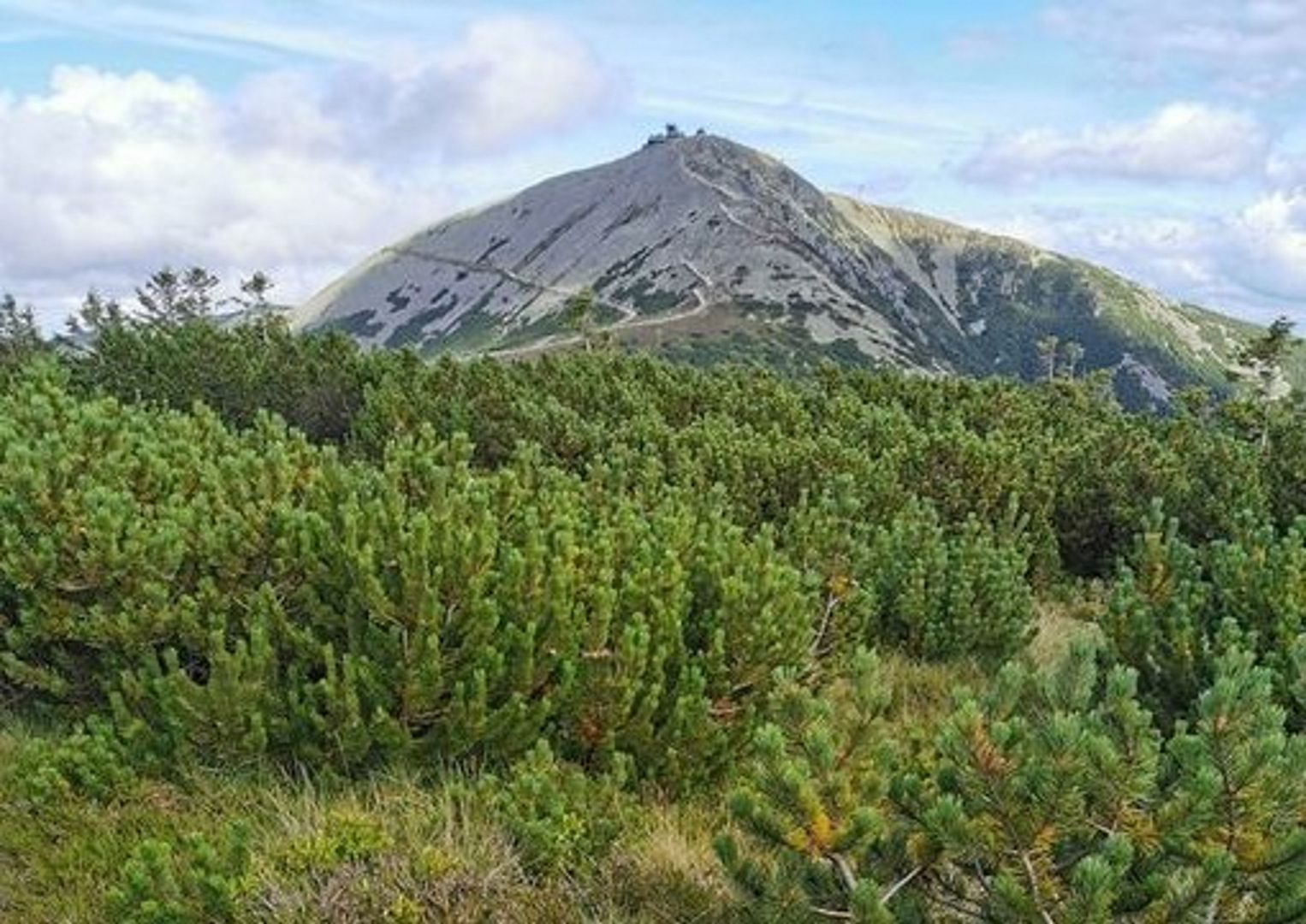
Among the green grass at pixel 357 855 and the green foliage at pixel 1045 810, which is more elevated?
the green foliage at pixel 1045 810

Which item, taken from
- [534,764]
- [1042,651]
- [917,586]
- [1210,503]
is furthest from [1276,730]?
[1210,503]

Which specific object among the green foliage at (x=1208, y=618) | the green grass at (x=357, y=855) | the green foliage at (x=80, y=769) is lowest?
the green grass at (x=357, y=855)

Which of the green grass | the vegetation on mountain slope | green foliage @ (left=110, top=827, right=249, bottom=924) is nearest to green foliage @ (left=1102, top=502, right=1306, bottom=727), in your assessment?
the vegetation on mountain slope

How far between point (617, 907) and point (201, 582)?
141 inches

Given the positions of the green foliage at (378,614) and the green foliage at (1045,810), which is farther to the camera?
the green foliage at (378,614)

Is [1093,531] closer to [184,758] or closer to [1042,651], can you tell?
[1042,651]

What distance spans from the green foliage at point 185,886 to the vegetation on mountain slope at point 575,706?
16 mm

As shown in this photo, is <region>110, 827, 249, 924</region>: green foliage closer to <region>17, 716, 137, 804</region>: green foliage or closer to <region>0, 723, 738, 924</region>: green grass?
<region>0, 723, 738, 924</region>: green grass

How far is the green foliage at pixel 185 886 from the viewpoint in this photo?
5.05m

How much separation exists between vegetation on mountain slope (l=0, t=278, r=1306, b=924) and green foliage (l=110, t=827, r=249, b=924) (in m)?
0.02

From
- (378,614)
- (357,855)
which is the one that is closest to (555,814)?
(357,855)

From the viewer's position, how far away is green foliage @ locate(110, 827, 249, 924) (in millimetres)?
5051

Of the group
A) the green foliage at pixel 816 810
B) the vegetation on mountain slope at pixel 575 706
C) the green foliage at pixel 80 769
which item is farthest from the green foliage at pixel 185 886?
the green foliage at pixel 816 810

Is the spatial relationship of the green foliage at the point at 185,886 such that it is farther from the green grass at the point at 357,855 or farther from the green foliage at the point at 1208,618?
the green foliage at the point at 1208,618
